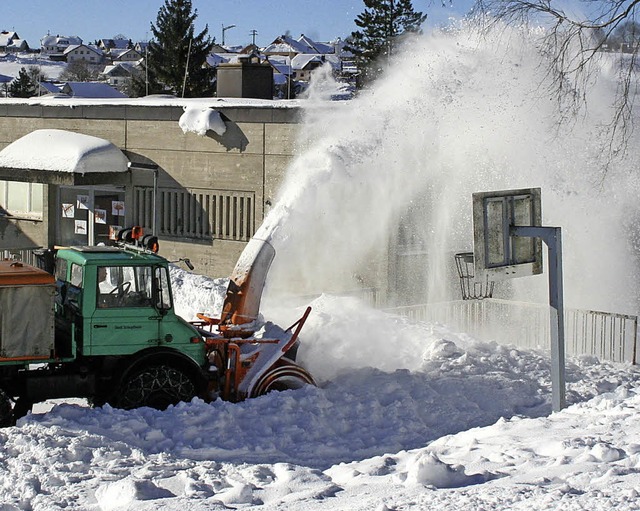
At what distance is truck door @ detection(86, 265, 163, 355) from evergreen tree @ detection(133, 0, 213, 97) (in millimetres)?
49547

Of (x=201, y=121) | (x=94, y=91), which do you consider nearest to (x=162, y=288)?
(x=201, y=121)

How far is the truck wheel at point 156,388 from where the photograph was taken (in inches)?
456

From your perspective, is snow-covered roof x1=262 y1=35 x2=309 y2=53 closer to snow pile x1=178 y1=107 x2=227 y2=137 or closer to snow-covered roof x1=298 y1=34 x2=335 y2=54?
snow-covered roof x1=298 y1=34 x2=335 y2=54

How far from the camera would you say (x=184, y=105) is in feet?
77.9

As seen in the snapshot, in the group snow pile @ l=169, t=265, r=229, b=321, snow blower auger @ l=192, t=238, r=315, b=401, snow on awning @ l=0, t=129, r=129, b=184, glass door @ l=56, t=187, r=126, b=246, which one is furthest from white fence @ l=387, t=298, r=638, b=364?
glass door @ l=56, t=187, r=126, b=246

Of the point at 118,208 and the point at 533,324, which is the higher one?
the point at 118,208

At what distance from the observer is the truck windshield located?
11500 mm

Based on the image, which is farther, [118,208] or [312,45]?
[312,45]

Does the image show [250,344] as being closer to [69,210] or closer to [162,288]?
[162,288]

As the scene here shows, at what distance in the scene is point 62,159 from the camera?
80.9ft

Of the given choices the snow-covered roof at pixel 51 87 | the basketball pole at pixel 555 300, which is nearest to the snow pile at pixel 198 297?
the basketball pole at pixel 555 300

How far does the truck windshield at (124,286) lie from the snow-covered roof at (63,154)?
13.1m

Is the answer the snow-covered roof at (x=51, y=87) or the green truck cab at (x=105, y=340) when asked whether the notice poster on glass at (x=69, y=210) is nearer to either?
the green truck cab at (x=105, y=340)

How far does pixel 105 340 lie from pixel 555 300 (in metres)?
4.92
